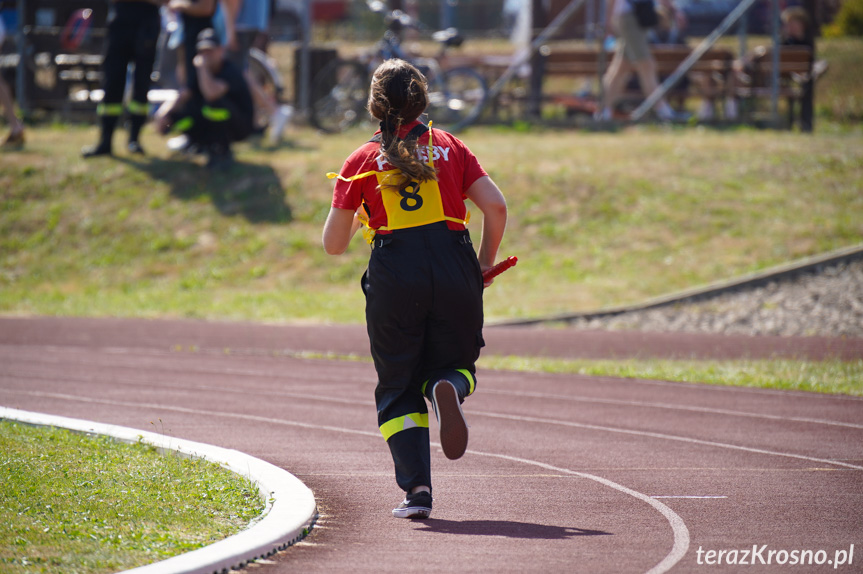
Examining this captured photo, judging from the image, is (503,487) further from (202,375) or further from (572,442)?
(202,375)

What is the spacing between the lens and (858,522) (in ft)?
15.7

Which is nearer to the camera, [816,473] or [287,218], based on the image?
[816,473]

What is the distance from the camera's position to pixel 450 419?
4672mm

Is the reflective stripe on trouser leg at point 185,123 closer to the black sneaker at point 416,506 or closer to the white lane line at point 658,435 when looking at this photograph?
the white lane line at point 658,435

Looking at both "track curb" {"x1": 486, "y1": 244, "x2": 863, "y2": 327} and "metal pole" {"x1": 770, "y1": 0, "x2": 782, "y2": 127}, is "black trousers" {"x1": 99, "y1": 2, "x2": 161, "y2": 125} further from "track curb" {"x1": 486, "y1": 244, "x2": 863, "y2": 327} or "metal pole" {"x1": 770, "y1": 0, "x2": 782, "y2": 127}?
"metal pole" {"x1": 770, "y1": 0, "x2": 782, "y2": 127}

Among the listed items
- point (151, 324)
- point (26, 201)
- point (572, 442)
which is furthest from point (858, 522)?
point (26, 201)

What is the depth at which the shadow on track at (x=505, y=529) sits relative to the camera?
15.0 feet

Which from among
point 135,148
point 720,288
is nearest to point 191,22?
point 135,148

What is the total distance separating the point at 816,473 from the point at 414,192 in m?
2.72

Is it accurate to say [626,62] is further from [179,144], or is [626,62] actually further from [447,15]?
[447,15]

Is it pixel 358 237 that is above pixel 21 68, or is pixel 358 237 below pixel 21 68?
below

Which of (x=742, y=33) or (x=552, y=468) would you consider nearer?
(x=552, y=468)

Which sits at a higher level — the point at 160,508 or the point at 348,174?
the point at 348,174

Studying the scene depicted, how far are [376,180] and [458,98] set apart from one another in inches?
602
